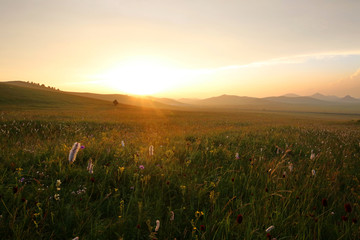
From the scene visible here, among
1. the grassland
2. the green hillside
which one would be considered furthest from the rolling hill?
the grassland

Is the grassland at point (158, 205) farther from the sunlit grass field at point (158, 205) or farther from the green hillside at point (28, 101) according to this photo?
the green hillside at point (28, 101)

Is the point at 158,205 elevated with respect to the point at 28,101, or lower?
lower

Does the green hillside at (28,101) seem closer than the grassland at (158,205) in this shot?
No

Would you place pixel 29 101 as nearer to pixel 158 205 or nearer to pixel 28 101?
pixel 28 101

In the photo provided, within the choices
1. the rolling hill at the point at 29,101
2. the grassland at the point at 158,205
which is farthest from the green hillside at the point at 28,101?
the grassland at the point at 158,205


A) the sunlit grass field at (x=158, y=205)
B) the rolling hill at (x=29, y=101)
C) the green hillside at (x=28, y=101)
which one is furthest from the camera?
the green hillside at (x=28, y=101)

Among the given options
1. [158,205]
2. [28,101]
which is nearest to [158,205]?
[158,205]

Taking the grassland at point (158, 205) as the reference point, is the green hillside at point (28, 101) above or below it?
above

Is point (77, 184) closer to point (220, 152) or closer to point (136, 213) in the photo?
point (136, 213)

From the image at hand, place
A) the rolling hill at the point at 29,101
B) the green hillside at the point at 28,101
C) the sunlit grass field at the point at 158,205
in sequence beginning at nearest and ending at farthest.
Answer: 1. the sunlit grass field at the point at 158,205
2. the rolling hill at the point at 29,101
3. the green hillside at the point at 28,101

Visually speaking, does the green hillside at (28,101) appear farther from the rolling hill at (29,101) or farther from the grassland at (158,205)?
the grassland at (158,205)

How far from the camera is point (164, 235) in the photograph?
182 cm

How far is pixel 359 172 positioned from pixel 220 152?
3.01 m

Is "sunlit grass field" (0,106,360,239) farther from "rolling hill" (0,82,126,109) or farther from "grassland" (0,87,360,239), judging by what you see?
"rolling hill" (0,82,126,109)
